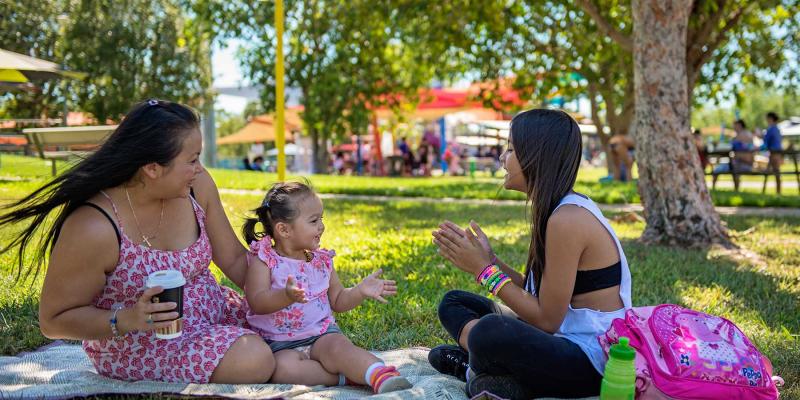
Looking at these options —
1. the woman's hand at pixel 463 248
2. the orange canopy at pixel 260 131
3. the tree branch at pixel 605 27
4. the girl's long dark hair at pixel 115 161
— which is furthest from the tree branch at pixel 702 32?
the orange canopy at pixel 260 131

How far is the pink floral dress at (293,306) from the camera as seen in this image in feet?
9.66

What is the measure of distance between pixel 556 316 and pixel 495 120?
23997mm

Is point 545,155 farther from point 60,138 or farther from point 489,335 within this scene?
point 60,138

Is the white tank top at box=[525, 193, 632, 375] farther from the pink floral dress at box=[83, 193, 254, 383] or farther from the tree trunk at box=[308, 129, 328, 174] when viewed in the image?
the tree trunk at box=[308, 129, 328, 174]

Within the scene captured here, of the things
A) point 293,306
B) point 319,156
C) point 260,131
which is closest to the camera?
point 293,306

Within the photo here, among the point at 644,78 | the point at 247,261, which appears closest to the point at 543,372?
the point at 247,261

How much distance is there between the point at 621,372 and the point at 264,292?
136 cm

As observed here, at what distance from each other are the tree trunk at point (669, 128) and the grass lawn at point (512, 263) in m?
0.37

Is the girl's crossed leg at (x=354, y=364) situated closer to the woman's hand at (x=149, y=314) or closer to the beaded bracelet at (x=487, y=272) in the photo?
the beaded bracelet at (x=487, y=272)

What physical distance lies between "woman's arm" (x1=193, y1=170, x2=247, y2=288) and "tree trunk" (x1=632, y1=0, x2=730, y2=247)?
4.73 m

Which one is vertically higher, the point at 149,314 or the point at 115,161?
the point at 115,161

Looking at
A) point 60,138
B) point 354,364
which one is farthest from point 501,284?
point 60,138

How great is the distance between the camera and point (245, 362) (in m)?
2.75

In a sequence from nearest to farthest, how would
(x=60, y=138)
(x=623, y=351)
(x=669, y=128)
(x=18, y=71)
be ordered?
(x=623, y=351), (x=669, y=128), (x=18, y=71), (x=60, y=138)
